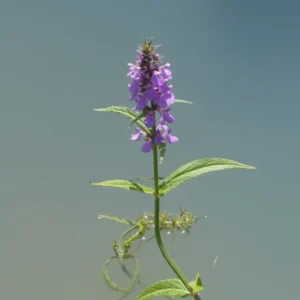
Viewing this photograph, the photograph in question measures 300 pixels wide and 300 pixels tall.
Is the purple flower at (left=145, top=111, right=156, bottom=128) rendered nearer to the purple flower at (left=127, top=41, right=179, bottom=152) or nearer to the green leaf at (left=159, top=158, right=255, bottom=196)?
the purple flower at (left=127, top=41, right=179, bottom=152)

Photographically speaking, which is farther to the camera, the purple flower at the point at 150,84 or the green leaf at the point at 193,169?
the green leaf at the point at 193,169

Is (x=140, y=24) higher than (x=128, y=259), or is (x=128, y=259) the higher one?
(x=140, y=24)

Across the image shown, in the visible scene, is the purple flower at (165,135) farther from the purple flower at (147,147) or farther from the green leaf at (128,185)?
the green leaf at (128,185)

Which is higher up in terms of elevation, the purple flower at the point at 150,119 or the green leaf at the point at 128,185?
the purple flower at the point at 150,119

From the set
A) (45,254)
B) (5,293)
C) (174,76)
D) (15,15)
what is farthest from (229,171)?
(15,15)

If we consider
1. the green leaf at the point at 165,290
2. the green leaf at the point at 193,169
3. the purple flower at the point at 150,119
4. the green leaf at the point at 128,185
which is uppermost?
the purple flower at the point at 150,119

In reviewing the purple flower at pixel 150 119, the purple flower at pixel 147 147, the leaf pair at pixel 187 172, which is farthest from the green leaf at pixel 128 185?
the purple flower at pixel 150 119

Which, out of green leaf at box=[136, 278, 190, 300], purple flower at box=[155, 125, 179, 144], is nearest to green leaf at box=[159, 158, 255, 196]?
purple flower at box=[155, 125, 179, 144]

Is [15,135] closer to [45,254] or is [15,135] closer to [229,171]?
[45,254]

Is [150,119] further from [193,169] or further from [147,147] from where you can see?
[193,169]
